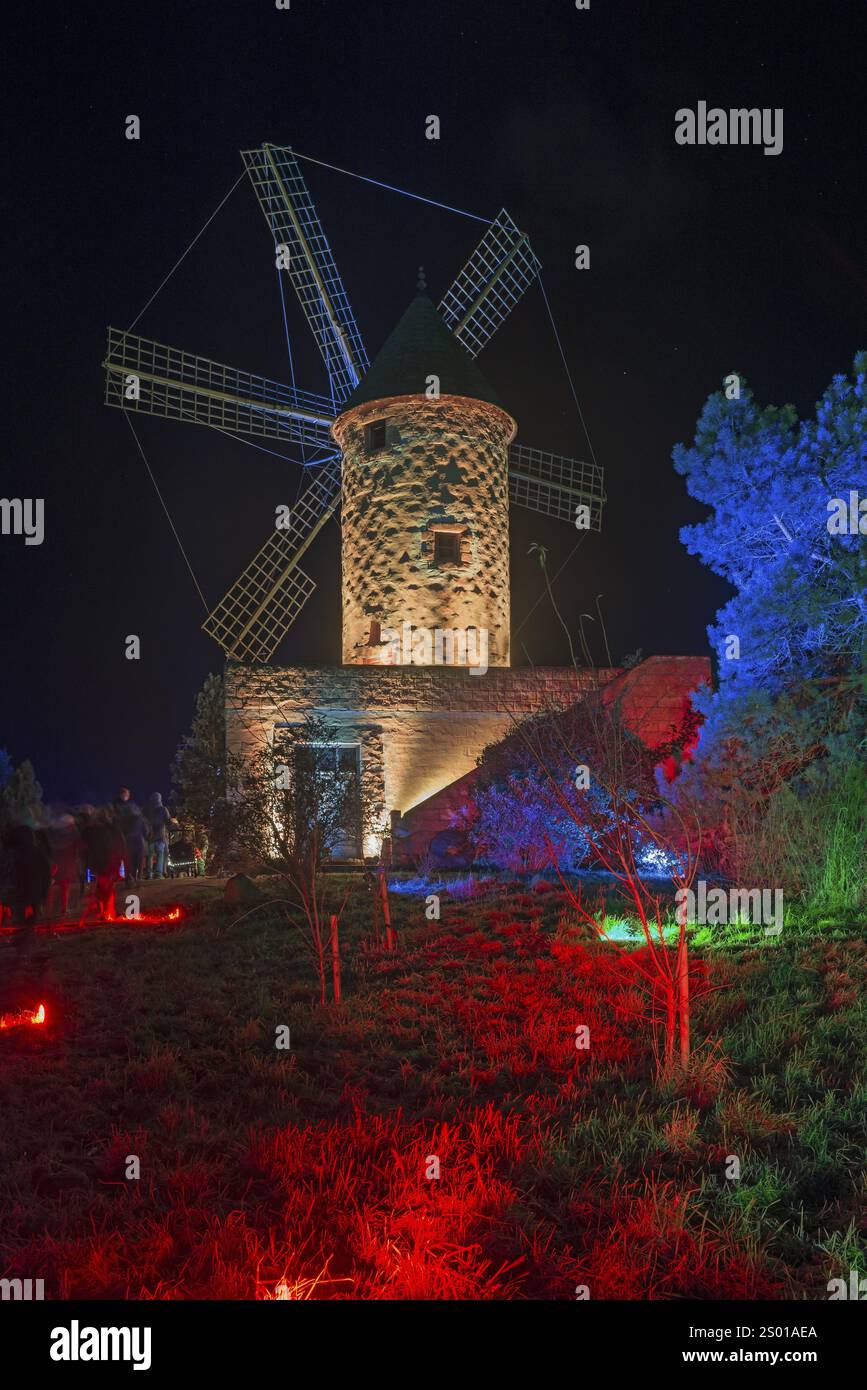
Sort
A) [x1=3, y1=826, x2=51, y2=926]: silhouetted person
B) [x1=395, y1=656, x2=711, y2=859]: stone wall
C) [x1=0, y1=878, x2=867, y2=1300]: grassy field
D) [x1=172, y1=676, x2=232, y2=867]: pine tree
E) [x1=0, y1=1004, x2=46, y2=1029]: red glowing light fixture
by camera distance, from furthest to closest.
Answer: [x1=395, y1=656, x2=711, y2=859]: stone wall < [x1=172, y1=676, x2=232, y2=867]: pine tree < [x1=3, y1=826, x2=51, y2=926]: silhouetted person < [x1=0, y1=1004, x2=46, y2=1029]: red glowing light fixture < [x1=0, y1=878, x2=867, y2=1300]: grassy field

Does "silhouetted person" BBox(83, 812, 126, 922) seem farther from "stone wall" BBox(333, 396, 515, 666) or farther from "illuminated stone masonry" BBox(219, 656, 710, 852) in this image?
"stone wall" BBox(333, 396, 515, 666)

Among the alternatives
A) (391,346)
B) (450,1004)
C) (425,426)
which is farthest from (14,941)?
(391,346)

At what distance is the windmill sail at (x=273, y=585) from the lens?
22969 millimetres

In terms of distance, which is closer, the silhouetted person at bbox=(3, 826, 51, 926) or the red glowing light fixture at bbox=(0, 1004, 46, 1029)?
the red glowing light fixture at bbox=(0, 1004, 46, 1029)

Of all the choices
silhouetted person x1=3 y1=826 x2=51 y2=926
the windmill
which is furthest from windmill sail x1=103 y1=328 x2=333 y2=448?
silhouetted person x1=3 y1=826 x2=51 y2=926

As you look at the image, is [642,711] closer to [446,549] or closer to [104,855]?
[446,549]

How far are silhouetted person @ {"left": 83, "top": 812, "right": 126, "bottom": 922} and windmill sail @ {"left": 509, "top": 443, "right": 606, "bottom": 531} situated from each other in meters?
15.1

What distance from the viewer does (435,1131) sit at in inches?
220

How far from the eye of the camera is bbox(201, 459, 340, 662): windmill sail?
2297 centimetres

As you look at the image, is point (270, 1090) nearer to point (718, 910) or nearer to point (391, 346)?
point (718, 910)

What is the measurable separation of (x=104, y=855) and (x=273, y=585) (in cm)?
1183

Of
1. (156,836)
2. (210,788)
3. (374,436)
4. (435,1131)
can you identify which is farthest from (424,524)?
(435,1131)
